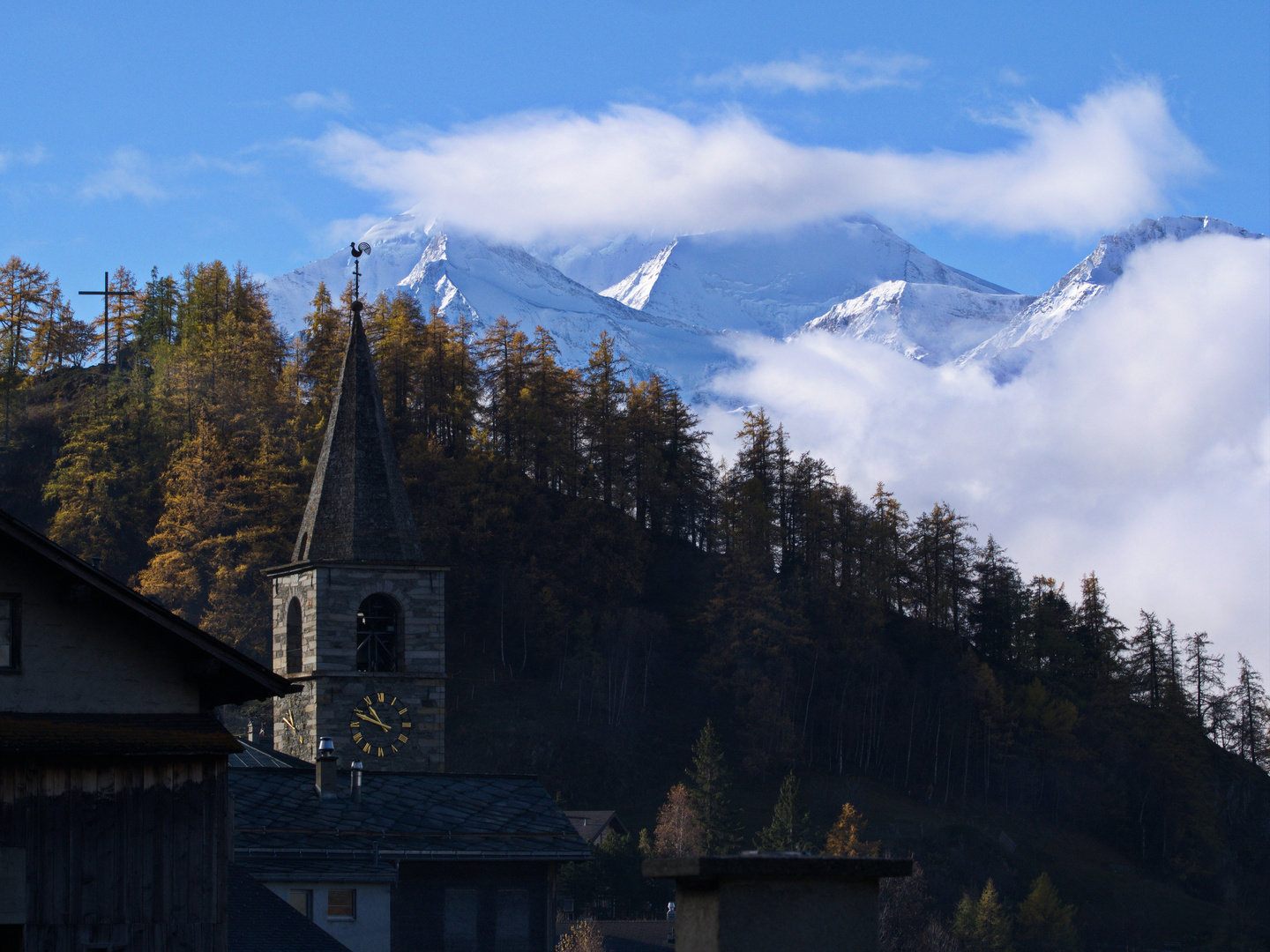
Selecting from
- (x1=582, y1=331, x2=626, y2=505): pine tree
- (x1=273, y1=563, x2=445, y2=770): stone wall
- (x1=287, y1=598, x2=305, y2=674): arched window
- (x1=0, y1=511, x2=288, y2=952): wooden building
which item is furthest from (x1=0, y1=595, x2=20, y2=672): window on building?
(x1=582, y1=331, x2=626, y2=505): pine tree

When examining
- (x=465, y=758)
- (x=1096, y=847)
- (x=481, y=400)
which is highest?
(x=481, y=400)

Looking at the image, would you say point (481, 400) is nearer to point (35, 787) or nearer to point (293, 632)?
point (293, 632)

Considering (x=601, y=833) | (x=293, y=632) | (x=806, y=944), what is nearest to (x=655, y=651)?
(x=601, y=833)

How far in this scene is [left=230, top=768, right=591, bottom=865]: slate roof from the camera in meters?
25.5

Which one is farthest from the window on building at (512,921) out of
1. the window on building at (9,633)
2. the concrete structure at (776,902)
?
the concrete structure at (776,902)

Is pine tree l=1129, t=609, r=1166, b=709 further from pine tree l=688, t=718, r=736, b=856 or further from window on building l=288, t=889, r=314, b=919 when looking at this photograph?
window on building l=288, t=889, r=314, b=919

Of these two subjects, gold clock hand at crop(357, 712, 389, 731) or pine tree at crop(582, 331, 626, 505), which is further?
pine tree at crop(582, 331, 626, 505)

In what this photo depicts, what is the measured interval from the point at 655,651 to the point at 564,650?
7.48 meters

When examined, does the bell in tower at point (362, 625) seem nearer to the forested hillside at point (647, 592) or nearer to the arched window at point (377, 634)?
the arched window at point (377, 634)

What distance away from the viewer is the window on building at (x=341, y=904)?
25.1m

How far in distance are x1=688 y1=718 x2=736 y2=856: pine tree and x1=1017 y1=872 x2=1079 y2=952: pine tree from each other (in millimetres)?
14772


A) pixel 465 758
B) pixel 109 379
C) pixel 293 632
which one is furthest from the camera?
pixel 109 379

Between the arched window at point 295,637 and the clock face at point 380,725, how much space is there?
2177 millimetres

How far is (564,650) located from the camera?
95.9 metres
